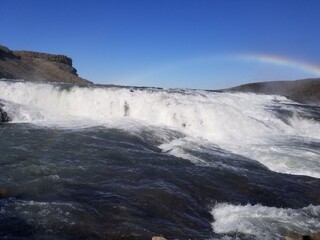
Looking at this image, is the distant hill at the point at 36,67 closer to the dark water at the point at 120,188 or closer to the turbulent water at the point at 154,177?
the turbulent water at the point at 154,177

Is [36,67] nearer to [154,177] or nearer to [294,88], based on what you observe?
[294,88]

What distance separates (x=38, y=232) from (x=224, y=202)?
13.6 ft

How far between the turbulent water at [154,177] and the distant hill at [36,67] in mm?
43668

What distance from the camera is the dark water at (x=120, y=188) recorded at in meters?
6.18

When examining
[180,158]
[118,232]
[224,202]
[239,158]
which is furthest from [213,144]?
[118,232]

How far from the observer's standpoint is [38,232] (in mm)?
5750

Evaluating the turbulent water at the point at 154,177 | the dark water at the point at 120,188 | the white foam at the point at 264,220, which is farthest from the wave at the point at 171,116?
the white foam at the point at 264,220

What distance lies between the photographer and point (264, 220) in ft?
23.1

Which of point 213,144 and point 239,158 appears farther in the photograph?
point 213,144

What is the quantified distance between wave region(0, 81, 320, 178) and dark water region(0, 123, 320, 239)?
12.4 ft

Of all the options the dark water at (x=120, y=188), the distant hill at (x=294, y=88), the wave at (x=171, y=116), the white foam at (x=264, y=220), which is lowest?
the white foam at (x=264, y=220)

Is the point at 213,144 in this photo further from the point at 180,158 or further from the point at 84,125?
the point at 84,125

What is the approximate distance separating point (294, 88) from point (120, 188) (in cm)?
4973

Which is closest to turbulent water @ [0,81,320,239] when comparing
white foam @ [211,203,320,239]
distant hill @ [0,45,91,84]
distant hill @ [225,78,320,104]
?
Result: white foam @ [211,203,320,239]
